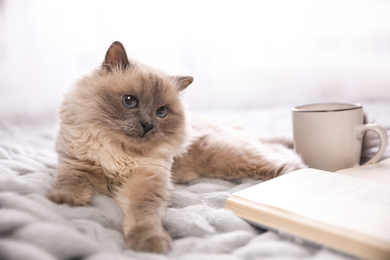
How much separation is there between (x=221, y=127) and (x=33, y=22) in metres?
1.48

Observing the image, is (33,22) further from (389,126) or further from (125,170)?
(389,126)

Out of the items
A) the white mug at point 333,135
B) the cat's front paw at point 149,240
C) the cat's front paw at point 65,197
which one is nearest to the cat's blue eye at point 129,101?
the cat's front paw at point 65,197

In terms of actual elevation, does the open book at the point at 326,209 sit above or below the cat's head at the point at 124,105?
below

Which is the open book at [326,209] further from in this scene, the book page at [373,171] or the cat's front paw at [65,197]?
the cat's front paw at [65,197]

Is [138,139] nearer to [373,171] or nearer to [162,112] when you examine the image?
[162,112]

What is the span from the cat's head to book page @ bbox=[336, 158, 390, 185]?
0.62m

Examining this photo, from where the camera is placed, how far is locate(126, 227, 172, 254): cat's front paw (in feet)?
2.60

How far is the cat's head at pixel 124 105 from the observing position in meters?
1.16

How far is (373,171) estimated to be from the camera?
1.26m

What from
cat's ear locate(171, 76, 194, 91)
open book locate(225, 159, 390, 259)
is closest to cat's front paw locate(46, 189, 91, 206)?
open book locate(225, 159, 390, 259)

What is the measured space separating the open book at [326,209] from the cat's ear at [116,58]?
620mm

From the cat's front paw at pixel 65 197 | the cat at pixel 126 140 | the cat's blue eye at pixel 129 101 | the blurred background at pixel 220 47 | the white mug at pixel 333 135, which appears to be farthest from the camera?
the blurred background at pixel 220 47

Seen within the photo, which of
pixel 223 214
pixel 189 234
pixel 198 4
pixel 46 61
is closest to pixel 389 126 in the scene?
pixel 223 214

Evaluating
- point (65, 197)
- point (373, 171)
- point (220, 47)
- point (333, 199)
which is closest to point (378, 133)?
point (373, 171)
